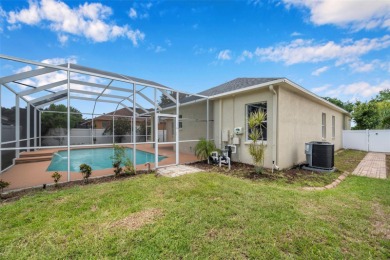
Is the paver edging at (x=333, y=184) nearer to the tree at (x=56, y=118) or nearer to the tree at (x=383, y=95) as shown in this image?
the tree at (x=56, y=118)

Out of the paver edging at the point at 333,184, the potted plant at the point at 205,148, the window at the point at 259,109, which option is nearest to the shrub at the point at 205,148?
the potted plant at the point at 205,148

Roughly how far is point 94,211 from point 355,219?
489cm

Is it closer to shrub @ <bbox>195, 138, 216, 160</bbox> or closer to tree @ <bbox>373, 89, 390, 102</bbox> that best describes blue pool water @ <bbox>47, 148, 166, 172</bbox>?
shrub @ <bbox>195, 138, 216, 160</bbox>

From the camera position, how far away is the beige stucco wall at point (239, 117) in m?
7.05

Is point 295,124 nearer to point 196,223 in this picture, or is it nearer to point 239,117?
point 239,117

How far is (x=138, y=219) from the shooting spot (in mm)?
3109

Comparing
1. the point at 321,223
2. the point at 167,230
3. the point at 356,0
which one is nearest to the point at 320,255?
the point at 321,223

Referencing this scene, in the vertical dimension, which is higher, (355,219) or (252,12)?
(252,12)

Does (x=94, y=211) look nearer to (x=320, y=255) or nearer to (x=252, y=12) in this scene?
(x=320, y=255)

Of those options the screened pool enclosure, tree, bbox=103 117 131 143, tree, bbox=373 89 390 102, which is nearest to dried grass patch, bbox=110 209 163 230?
the screened pool enclosure

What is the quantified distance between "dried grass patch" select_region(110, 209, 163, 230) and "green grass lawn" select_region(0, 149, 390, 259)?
0.7 inches

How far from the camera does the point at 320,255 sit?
2.22 m

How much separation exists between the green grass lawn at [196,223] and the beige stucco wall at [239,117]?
308 cm

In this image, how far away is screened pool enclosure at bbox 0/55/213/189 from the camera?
5.71m
